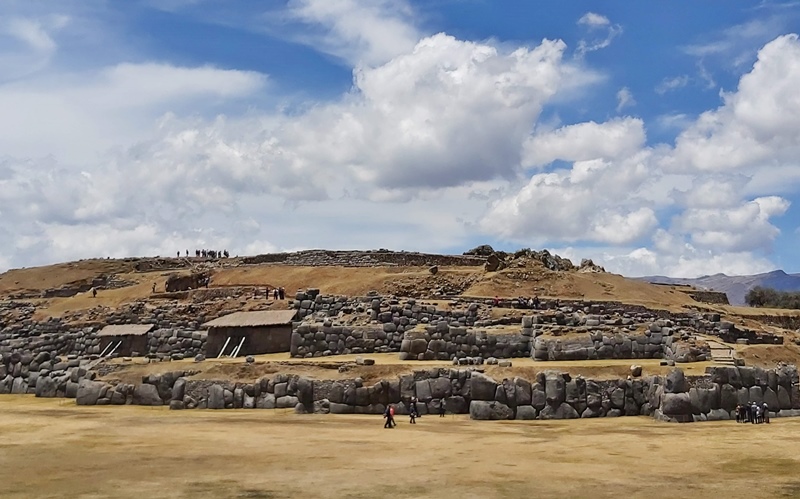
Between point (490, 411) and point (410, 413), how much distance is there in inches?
81.8

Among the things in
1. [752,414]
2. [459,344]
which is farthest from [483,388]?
[752,414]

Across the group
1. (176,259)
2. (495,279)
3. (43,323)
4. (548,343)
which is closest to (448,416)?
(548,343)

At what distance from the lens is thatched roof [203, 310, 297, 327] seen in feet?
104

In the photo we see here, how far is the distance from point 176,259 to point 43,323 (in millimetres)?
28227

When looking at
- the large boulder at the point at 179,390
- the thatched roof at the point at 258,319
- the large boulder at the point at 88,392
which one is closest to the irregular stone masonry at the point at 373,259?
the thatched roof at the point at 258,319

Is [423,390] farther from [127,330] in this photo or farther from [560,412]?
[127,330]

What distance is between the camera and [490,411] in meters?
21.2

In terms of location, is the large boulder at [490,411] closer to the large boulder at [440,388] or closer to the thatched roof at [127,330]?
the large boulder at [440,388]

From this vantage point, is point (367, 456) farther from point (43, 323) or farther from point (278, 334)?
point (43, 323)

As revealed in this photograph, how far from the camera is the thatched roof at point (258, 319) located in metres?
31.7

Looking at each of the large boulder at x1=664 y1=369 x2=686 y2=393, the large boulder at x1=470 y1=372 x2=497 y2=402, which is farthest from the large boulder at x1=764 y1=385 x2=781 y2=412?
the large boulder at x1=470 y1=372 x2=497 y2=402

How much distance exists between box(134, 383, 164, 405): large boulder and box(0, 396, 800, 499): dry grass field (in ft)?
12.2

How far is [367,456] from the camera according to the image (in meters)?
15.3

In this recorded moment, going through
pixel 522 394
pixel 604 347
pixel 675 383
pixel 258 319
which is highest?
pixel 258 319
